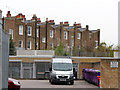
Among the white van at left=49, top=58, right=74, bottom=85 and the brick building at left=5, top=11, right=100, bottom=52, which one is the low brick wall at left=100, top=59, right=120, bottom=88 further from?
the brick building at left=5, top=11, right=100, bottom=52

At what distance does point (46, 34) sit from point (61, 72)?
112 feet

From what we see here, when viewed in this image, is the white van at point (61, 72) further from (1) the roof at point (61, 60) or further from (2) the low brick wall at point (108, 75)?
(2) the low brick wall at point (108, 75)

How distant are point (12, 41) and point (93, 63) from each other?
16.2m

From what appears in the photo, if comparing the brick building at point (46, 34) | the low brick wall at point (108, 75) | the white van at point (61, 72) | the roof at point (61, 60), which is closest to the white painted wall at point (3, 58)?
the low brick wall at point (108, 75)

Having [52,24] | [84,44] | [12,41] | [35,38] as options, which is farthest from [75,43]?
[12,41]

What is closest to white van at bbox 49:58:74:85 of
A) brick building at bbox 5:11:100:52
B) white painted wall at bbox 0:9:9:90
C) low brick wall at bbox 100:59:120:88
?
low brick wall at bbox 100:59:120:88

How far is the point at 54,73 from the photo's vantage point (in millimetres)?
31266

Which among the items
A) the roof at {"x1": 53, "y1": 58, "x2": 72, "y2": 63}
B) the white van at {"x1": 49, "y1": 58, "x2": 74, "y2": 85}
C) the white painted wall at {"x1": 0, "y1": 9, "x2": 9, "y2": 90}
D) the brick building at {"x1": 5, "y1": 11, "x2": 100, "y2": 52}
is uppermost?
the brick building at {"x1": 5, "y1": 11, "x2": 100, "y2": 52}

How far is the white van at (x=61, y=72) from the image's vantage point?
102 ft

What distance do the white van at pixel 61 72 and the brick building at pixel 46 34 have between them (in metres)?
25.3

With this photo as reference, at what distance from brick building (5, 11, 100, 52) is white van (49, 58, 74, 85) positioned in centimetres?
2533

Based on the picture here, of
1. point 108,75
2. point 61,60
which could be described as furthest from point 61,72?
point 108,75

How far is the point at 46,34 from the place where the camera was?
213 ft

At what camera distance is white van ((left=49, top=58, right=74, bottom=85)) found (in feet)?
102
